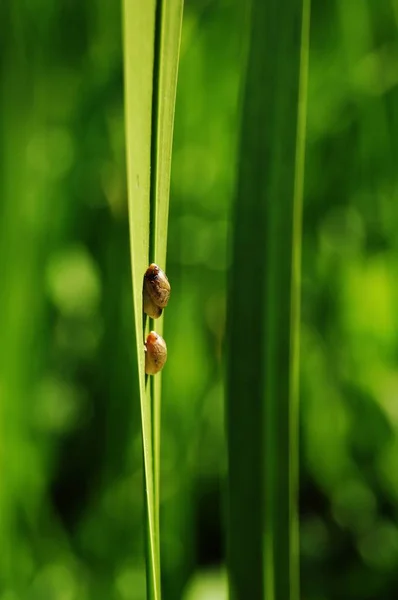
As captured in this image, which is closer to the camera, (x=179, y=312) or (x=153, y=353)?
(x=153, y=353)

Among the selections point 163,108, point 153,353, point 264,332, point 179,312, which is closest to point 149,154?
point 163,108

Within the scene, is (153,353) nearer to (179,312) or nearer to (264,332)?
(264,332)

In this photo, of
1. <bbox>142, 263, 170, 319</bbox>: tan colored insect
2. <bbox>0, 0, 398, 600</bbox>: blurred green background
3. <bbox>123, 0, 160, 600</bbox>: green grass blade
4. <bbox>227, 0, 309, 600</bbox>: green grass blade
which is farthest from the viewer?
<bbox>0, 0, 398, 600</bbox>: blurred green background

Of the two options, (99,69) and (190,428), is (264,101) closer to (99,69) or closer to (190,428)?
(190,428)

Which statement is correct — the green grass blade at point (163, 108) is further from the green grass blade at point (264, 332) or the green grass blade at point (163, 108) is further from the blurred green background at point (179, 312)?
the blurred green background at point (179, 312)

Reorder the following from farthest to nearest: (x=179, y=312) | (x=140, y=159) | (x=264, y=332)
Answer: (x=179, y=312) → (x=264, y=332) → (x=140, y=159)

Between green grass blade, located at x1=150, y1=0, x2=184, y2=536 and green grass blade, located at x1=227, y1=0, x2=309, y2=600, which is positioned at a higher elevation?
green grass blade, located at x1=150, y1=0, x2=184, y2=536

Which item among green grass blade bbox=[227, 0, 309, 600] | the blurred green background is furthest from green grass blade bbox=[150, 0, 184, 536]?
the blurred green background

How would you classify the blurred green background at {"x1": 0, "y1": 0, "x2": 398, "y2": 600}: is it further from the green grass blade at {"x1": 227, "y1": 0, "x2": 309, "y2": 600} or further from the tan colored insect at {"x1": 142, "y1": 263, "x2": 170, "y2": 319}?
the tan colored insect at {"x1": 142, "y1": 263, "x2": 170, "y2": 319}
